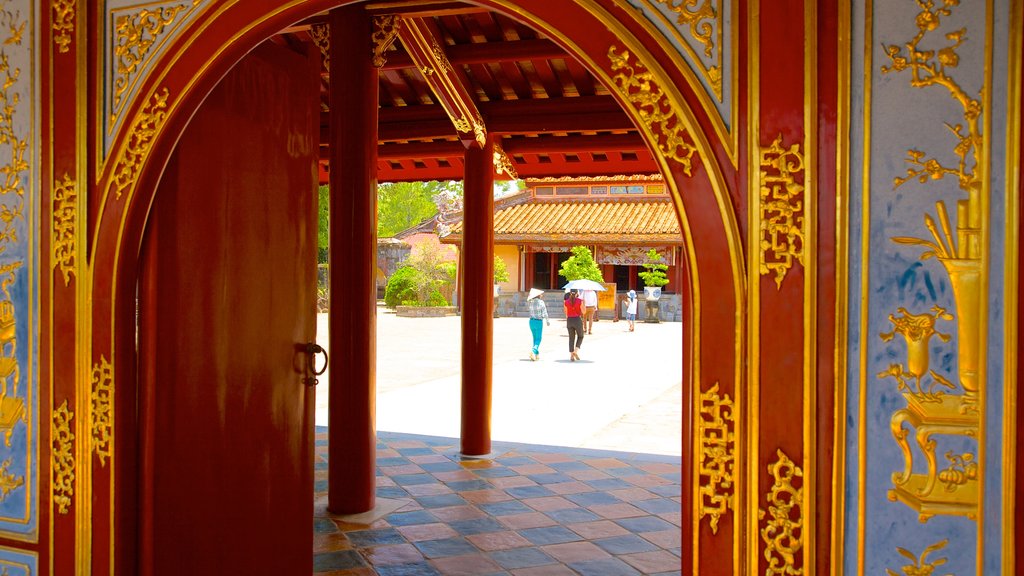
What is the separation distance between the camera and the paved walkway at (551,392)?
20.1 feet

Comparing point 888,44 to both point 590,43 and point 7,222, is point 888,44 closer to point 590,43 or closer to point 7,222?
point 590,43

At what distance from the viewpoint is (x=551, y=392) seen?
8.38 m

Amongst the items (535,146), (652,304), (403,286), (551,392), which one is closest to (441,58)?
(535,146)

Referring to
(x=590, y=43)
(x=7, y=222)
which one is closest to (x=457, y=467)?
(x=7, y=222)

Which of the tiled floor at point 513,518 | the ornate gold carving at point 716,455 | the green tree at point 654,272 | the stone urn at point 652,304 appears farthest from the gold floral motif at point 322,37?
the green tree at point 654,272

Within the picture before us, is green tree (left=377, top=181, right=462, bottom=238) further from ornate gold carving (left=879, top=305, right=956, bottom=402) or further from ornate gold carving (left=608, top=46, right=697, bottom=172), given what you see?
ornate gold carving (left=879, top=305, right=956, bottom=402)

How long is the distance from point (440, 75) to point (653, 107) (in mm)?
2928

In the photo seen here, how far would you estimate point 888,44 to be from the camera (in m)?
1.65

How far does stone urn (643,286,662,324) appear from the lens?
2047cm

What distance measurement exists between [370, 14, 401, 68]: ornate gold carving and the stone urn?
674 inches

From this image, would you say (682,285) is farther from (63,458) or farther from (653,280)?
(653,280)

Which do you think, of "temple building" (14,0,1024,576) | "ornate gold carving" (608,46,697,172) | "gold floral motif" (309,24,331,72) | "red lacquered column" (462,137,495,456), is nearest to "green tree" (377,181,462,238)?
"red lacquered column" (462,137,495,456)

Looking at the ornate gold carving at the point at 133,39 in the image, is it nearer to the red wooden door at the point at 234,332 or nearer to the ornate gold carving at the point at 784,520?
the red wooden door at the point at 234,332

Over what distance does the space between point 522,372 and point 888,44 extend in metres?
8.71
